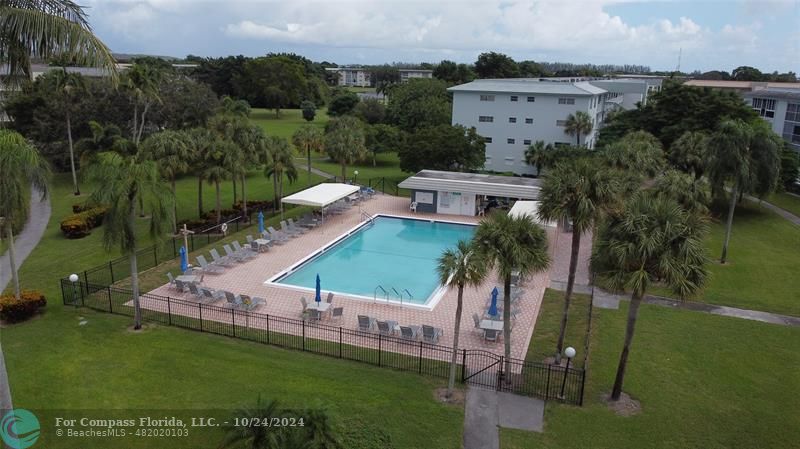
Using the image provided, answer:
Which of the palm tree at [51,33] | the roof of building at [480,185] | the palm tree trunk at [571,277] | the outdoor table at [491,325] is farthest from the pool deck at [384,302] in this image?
the palm tree at [51,33]

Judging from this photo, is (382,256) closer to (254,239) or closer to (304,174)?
(254,239)

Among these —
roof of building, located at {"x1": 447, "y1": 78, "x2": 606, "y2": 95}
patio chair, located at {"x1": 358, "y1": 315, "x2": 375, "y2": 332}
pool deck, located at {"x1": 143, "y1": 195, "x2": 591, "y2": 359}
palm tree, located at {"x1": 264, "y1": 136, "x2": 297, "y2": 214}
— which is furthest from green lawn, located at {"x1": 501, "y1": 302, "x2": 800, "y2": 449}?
roof of building, located at {"x1": 447, "y1": 78, "x2": 606, "y2": 95}

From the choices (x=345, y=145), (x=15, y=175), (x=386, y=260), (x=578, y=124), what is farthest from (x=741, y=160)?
(x=15, y=175)

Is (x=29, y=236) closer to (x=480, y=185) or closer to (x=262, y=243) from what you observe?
(x=262, y=243)

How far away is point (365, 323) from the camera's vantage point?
1842 cm

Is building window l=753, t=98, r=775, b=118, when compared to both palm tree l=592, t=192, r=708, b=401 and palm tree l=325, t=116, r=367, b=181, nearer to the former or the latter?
palm tree l=325, t=116, r=367, b=181

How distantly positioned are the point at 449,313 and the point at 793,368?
10.8 m

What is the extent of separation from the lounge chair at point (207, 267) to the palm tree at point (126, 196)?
19.4 ft

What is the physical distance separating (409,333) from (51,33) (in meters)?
12.6

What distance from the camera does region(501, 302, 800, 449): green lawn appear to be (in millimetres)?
13016

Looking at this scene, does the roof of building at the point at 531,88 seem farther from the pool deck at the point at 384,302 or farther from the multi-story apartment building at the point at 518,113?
the pool deck at the point at 384,302

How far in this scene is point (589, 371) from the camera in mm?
16156

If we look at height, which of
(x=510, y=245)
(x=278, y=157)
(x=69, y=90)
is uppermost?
(x=69, y=90)

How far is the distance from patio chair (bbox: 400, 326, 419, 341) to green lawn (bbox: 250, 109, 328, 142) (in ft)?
191
